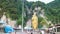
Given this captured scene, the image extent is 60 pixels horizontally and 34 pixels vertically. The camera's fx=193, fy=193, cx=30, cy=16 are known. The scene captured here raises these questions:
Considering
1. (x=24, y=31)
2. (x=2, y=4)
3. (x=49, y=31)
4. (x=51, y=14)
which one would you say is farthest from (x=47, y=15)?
(x=2, y=4)

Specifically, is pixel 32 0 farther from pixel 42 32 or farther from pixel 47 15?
pixel 42 32

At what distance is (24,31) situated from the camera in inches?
112

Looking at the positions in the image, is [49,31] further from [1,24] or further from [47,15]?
[1,24]

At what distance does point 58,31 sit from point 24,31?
19.7 inches

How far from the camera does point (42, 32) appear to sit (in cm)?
285

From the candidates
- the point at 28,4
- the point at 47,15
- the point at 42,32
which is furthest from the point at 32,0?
the point at 42,32

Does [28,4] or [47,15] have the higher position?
[28,4]

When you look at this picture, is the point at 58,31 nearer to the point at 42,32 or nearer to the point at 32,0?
the point at 42,32

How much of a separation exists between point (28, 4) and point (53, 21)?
17.6 inches

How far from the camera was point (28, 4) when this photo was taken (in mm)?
2869

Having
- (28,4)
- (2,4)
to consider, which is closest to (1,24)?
(2,4)

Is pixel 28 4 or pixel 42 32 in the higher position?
pixel 28 4

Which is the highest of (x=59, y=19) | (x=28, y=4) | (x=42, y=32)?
(x=28, y=4)

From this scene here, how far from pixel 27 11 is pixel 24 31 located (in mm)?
298
